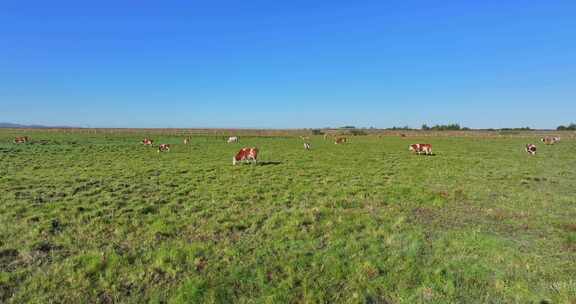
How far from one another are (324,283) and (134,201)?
7.23 meters

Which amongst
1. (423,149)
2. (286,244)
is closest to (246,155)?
(286,244)

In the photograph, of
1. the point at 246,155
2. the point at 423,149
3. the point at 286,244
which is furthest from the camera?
the point at 423,149

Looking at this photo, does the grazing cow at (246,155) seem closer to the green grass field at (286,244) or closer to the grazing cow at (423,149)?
the green grass field at (286,244)

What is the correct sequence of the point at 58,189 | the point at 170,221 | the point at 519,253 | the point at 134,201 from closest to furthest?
the point at 519,253, the point at 170,221, the point at 134,201, the point at 58,189

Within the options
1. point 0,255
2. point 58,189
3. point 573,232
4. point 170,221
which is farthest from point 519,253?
point 58,189

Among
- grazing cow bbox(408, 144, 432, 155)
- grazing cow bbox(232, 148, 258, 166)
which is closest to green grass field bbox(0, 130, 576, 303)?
grazing cow bbox(232, 148, 258, 166)

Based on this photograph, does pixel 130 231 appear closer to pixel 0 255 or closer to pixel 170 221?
pixel 170 221

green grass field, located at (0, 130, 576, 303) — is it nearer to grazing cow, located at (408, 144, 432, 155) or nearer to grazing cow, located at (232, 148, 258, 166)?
A: grazing cow, located at (232, 148, 258, 166)

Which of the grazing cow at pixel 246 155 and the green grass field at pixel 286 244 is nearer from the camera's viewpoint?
the green grass field at pixel 286 244

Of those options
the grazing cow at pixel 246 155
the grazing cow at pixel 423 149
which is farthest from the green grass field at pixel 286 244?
the grazing cow at pixel 423 149

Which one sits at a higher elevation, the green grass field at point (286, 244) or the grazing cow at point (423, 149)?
the grazing cow at point (423, 149)

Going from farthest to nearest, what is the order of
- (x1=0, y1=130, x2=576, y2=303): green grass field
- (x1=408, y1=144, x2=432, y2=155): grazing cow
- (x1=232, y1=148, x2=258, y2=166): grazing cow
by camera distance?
(x1=408, y1=144, x2=432, y2=155): grazing cow, (x1=232, y1=148, x2=258, y2=166): grazing cow, (x1=0, y1=130, x2=576, y2=303): green grass field

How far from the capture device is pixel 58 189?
436 inches

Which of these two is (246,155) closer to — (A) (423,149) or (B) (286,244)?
(B) (286,244)
